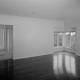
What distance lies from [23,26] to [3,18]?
1.24 meters

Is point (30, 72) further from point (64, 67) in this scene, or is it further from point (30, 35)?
point (30, 35)

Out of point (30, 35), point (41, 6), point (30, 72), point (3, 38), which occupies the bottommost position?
point (30, 72)

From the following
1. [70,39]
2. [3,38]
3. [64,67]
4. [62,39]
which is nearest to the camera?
[64,67]

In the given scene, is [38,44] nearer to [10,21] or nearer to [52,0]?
[10,21]

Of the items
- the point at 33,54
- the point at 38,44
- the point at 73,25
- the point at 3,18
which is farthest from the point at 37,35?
the point at 73,25

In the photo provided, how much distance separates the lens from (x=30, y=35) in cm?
548

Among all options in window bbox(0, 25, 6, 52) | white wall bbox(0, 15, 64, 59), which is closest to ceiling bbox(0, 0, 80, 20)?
white wall bbox(0, 15, 64, 59)

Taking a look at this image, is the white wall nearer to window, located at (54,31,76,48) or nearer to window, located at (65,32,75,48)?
window, located at (54,31,76,48)

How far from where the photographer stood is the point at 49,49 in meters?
6.31

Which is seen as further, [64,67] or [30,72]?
[64,67]

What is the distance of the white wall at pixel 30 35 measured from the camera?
498 cm

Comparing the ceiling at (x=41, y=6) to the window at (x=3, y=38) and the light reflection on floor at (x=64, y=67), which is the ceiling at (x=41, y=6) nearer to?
the light reflection on floor at (x=64, y=67)

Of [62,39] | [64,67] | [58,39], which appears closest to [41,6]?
[64,67]

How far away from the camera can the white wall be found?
196 inches
